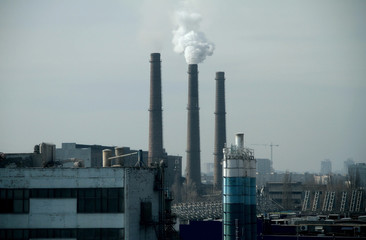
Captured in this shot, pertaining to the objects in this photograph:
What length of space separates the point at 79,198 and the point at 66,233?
1.78m

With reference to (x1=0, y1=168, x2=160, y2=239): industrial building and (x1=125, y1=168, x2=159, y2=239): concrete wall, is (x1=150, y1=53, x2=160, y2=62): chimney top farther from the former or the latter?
(x1=0, y1=168, x2=160, y2=239): industrial building

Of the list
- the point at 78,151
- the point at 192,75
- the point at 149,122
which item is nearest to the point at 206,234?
the point at 78,151

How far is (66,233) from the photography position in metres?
35.2

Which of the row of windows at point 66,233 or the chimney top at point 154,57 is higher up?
the chimney top at point 154,57

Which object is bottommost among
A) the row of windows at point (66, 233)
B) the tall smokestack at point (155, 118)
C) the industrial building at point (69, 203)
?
the row of windows at point (66, 233)

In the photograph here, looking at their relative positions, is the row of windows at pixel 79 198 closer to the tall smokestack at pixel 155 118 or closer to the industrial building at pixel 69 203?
the industrial building at pixel 69 203

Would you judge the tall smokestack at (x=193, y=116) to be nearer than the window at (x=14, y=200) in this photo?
No

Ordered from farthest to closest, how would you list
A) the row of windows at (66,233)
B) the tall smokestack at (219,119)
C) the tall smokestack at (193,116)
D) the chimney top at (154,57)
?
the tall smokestack at (219,119) < the tall smokestack at (193,116) < the chimney top at (154,57) < the row of windows at (66,233)

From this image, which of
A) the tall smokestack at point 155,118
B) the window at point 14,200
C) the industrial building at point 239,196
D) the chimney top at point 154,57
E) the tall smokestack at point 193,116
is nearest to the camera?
the window at point 14,200

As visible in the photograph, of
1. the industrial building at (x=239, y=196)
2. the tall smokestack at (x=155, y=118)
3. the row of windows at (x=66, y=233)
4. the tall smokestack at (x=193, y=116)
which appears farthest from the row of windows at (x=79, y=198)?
the tall smokestack at (x=193, y=116)

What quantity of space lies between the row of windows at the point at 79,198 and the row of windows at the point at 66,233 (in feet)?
3.00

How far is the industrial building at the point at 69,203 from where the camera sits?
35125mm

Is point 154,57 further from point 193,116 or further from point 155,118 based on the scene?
point 193,116

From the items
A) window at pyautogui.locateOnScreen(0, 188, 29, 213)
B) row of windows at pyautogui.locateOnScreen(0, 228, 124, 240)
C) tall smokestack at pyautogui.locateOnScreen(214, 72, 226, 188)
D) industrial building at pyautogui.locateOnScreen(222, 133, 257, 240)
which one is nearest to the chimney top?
tall smokestack at pyautogui.locateOnScreen(214, 72, 226, 188)
